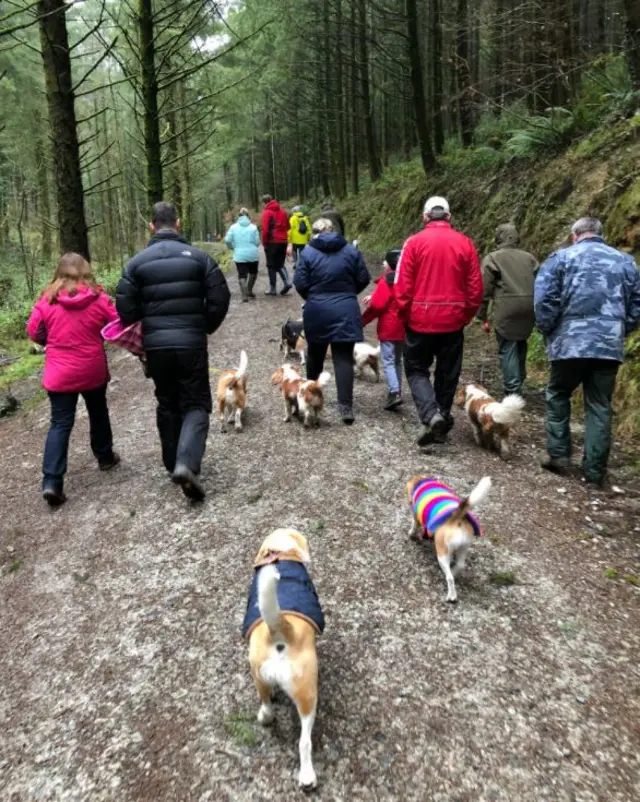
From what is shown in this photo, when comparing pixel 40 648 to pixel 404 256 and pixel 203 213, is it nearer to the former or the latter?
pixel 404 256

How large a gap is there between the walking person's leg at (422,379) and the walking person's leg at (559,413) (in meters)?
1.08

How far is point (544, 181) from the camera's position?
10.3 meters

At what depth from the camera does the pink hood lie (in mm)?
5047

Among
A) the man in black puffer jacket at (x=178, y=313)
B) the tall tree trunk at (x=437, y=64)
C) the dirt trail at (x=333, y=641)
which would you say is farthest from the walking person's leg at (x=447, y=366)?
the tall tree trunk at (x=437, y=64)

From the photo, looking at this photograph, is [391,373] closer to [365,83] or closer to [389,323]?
[389,323]

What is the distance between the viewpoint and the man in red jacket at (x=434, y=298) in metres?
5.68

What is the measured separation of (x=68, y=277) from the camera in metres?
5.08

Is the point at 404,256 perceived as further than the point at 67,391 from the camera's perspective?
Yes

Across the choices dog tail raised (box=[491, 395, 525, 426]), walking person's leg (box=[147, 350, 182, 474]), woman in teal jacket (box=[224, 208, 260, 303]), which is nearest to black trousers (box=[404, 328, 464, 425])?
dog tail raised (box=[491, 395, 525, 426])

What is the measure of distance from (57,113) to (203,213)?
190ft

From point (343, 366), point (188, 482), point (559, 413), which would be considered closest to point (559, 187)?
point (343, 366)

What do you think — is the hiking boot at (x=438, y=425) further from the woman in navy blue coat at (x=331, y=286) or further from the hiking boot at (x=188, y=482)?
the hiking boot at (x=188, y=482)

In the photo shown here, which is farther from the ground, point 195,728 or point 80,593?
point 80,593

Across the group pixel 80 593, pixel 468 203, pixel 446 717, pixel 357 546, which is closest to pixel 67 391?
pixel 80 593
